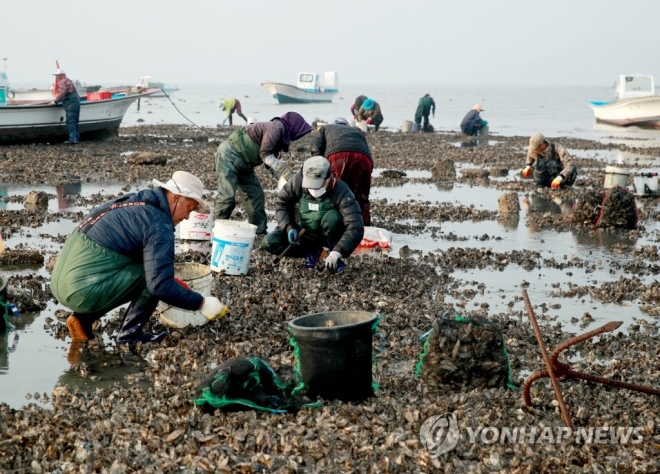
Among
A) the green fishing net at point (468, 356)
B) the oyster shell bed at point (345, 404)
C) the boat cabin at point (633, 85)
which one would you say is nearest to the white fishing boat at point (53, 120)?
the oyster shell bed at point (345, 404)

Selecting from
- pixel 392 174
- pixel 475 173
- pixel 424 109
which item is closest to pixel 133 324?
pixel 392 174

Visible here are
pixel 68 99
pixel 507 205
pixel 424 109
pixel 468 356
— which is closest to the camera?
pixel 468 356

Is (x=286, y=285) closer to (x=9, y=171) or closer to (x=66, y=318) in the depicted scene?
(x=66, y=318)

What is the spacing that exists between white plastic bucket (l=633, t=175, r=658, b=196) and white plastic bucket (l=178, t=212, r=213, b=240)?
326 inches

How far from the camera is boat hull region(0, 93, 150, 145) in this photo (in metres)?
21.0

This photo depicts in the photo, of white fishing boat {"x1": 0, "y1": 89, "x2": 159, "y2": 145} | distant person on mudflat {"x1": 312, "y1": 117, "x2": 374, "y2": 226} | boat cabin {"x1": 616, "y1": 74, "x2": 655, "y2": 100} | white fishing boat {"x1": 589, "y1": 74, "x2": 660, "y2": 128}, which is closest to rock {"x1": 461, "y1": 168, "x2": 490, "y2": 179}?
distant person on mudflat {"x1": 312, "y1": 117, "x2": 374, "y2": 226}

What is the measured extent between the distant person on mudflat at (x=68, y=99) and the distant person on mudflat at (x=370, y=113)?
35.9 ft

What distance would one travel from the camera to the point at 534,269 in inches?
354

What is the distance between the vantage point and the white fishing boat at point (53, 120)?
21016mm

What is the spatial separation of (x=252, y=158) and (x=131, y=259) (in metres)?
4.11

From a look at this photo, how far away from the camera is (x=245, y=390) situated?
15.4ft

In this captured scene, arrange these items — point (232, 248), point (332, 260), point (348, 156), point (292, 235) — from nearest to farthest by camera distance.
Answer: point (332, 260) → point (232, 248) → point (292, 235) → point (348, 156)

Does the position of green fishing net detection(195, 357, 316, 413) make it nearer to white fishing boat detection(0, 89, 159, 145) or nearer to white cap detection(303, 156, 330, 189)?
white cap detection(303, 156, 330, 189)

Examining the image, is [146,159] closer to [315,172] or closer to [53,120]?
[53,120]
